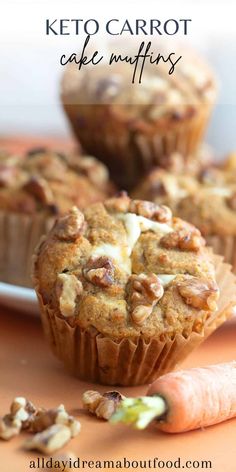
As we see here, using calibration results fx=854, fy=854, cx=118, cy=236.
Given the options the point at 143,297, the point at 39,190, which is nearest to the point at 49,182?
the point at 39,190

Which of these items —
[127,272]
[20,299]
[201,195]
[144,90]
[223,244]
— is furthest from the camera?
[144,90]

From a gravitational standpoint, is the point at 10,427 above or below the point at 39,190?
below

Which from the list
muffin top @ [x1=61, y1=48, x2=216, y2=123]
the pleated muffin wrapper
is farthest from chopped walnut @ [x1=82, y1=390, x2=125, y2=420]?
muffin top @ [x1=61, y1=48, x2=216, y2=123]

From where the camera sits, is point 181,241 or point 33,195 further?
point 33,195

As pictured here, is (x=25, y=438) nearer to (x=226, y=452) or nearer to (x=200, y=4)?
(x=226, y=452)

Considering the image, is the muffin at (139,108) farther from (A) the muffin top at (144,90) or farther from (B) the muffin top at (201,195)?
(B) the muffin top at (201,195)

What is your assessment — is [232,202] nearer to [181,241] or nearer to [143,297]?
[181,241]

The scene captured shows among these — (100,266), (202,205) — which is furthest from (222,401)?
(202,205)
